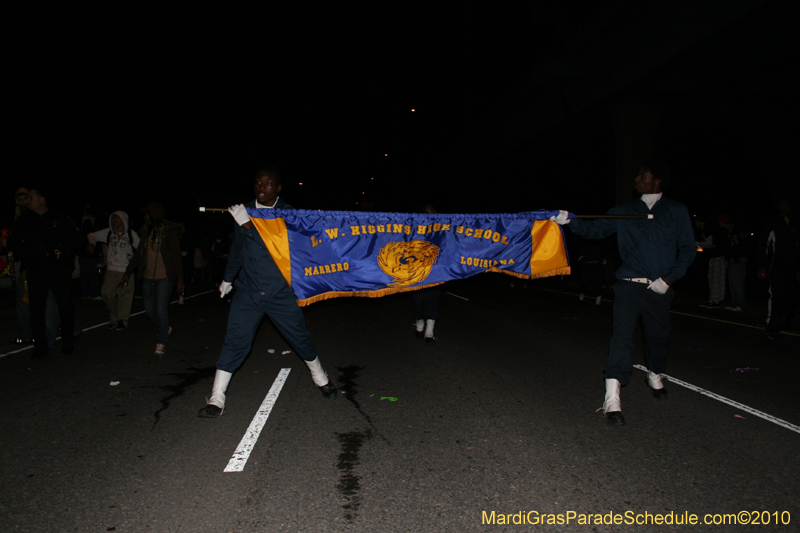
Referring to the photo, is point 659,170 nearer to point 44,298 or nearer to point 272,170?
point 272,170

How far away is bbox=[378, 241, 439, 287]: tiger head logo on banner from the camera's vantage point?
532 cm

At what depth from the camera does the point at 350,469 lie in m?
3.58

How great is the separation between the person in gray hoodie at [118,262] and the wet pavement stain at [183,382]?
3.31 meters

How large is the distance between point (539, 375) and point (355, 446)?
2965mm

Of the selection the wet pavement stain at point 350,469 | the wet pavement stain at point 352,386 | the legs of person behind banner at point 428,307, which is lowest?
the wet pavement stain at point 352,386

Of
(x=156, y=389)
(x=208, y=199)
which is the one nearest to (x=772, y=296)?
(x=156, y=389)

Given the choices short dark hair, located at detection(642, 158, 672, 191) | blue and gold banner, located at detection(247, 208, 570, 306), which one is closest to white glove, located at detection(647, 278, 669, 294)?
short dark hair, located at detection(642, 158, 672, 191)

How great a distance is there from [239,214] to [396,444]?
2.34 m

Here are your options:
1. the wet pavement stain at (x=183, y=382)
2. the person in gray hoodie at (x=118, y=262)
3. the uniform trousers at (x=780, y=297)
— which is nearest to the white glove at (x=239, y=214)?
the wet pavement stain at (x=183, y=382)

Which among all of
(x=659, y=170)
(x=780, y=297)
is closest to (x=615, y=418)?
(x=659, y=170)

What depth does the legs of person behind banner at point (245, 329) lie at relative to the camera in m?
4.64

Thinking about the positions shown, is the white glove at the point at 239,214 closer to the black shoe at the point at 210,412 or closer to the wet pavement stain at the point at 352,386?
the black shoe at the point at 210,412

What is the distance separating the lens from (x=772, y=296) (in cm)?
844

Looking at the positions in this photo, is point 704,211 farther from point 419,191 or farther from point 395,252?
point 395,252
